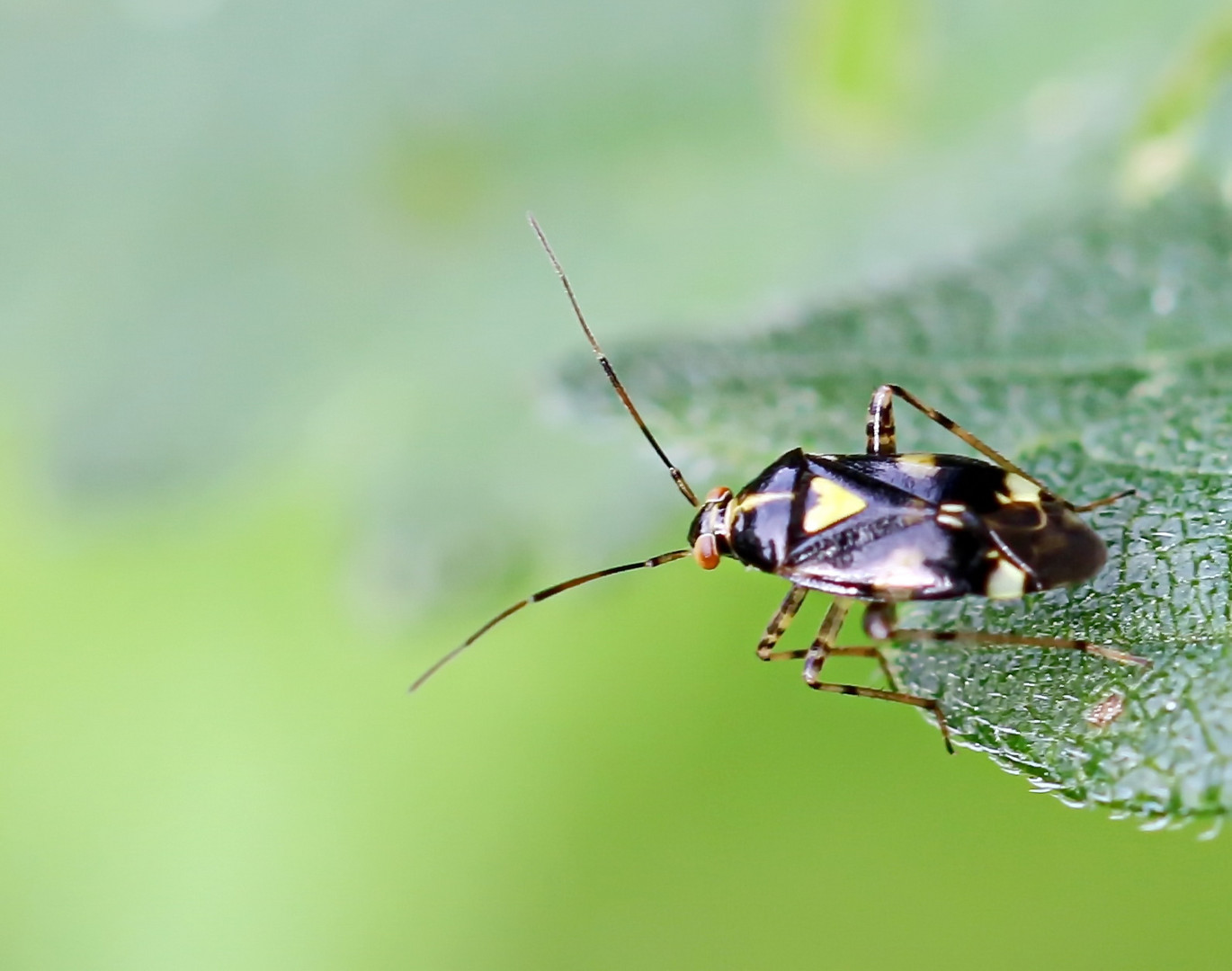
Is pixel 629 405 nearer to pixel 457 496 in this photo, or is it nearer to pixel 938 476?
pixel 938 476

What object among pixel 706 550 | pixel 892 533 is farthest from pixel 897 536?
pixel 706 550

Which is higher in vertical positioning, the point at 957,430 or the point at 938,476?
the point at 957,430

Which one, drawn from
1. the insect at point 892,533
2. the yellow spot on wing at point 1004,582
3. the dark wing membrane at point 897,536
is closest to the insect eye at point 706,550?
the insect at point 892,533

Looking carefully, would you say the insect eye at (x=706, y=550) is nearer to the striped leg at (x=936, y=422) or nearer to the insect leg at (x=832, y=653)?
the insect leg at (x=832, y=653)

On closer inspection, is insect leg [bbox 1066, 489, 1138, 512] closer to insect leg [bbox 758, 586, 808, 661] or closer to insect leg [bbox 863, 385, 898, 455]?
insect leg [bbox 863, 385, 898, 455]

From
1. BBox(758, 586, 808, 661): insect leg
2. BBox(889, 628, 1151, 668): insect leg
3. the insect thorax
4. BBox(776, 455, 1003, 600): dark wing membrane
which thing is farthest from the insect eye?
BBox(889, 628, 1151, 668): insect leg
